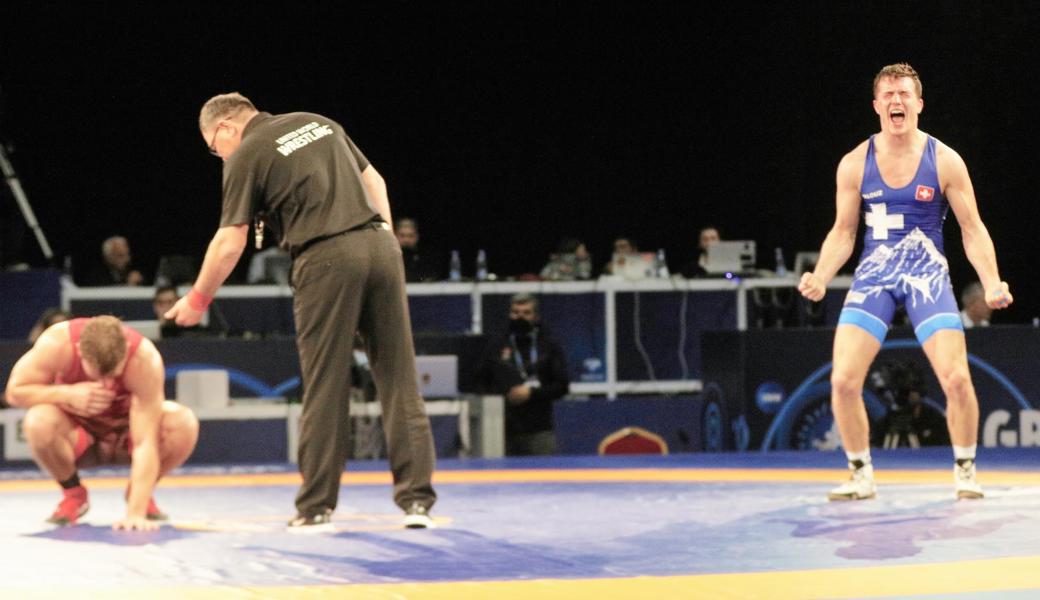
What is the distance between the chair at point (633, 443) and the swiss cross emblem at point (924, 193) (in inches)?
158

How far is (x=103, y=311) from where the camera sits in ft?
32.3

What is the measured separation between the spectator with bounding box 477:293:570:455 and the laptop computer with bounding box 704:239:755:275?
1986 mm

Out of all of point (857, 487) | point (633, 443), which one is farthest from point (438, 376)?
point (857, 487)

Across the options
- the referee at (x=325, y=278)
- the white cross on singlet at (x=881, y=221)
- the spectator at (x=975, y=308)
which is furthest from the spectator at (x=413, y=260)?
the referee at (x=325, y=278)

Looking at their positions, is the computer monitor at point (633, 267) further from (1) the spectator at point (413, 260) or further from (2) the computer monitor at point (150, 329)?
(2) the computer monitor at point (150, 329)

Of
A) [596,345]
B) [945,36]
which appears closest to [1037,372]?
[596,345]

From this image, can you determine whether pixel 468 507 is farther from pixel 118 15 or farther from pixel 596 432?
pixel 118 15

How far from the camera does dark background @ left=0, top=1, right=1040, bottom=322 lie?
1194 centimetres

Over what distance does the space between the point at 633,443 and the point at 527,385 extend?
749 millimetres

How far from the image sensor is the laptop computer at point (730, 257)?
10.3m

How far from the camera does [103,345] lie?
441cm

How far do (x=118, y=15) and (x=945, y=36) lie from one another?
269 inches

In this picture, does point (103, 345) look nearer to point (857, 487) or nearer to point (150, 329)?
point (857, 487)

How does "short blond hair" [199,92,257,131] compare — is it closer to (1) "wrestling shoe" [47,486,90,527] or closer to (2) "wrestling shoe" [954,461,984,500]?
(1) "wrestling shoe" [47,486,90,527]
